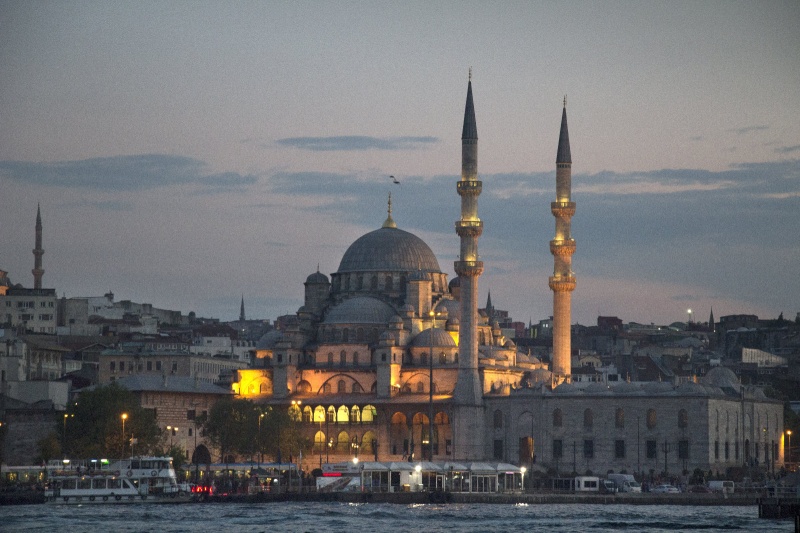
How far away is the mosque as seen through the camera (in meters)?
99.2

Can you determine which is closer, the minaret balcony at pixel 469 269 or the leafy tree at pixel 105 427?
the leafy tree at pixel 105 427

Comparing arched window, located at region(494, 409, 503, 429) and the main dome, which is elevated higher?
the main dome

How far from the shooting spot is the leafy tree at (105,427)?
9206 centimetres

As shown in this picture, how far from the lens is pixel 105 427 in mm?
92375

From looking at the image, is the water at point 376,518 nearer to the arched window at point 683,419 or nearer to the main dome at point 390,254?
the arched window at point 683,419

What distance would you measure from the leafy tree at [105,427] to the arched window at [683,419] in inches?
1058

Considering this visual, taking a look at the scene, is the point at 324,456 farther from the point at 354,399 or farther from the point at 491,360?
the point at 491,360

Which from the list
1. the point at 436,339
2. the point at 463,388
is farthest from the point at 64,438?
the point at 436,339

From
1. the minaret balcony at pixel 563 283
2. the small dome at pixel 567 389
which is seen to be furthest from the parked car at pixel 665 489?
the minaret balcony at pixel 563 283

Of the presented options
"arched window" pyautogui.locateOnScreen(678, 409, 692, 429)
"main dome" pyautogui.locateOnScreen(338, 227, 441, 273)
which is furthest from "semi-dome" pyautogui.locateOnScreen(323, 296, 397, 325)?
"arched window" pyautogui.locateOnScreen(678, 409, 692, 429)

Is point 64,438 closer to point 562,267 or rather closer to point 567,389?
point 567,389

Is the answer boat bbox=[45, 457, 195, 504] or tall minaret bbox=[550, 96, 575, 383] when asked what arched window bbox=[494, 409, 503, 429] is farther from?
boat bbox=[45, 457, 195, 504]

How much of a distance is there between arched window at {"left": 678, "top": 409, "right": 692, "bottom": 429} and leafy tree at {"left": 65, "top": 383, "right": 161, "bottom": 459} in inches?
1058

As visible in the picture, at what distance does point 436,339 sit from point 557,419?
9591 millimetres
